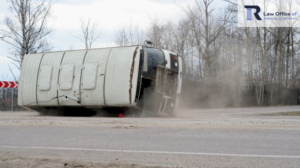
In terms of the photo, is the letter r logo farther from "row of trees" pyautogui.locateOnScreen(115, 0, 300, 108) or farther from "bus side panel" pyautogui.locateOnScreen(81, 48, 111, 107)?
"bus side panel" pyautogui.locateOnScreen(81, 48, 111, 107)

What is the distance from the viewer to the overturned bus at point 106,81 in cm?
1392

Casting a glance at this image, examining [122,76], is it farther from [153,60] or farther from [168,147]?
[168,147]

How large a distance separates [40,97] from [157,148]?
1167cm

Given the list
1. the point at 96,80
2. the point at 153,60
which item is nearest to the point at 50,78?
the point at 96,80

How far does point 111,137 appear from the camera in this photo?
24.1ft

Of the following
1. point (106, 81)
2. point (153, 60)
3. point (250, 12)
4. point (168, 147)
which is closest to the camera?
point (168, 147)

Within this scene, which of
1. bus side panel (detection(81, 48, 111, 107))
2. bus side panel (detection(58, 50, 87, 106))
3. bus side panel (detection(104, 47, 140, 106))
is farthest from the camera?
bus side panel (detection(58, 50, 87, 106))

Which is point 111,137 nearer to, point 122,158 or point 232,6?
point 122,158

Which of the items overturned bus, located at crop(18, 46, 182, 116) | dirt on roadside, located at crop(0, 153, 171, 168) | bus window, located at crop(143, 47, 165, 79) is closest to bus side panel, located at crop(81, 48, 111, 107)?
overturned bus, located at crop(18, 46, 182, 116)

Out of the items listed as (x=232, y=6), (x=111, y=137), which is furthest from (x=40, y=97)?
(x=232, y=6)

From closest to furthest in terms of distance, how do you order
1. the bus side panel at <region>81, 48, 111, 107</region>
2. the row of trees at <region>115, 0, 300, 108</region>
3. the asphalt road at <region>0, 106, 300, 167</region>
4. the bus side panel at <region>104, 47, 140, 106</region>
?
the asphalt road at <region>0, 106, 300, 167</region>
the bus side panel at <region>104, 47, 140, 106</region>
the bus side panel at <region>81, 48, 111, 107</region>
the row of trees at <region>115, 0, 300, 108</region>

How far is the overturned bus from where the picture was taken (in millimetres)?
13922

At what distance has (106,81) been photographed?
1431 centimetres

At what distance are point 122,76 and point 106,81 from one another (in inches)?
34.5
